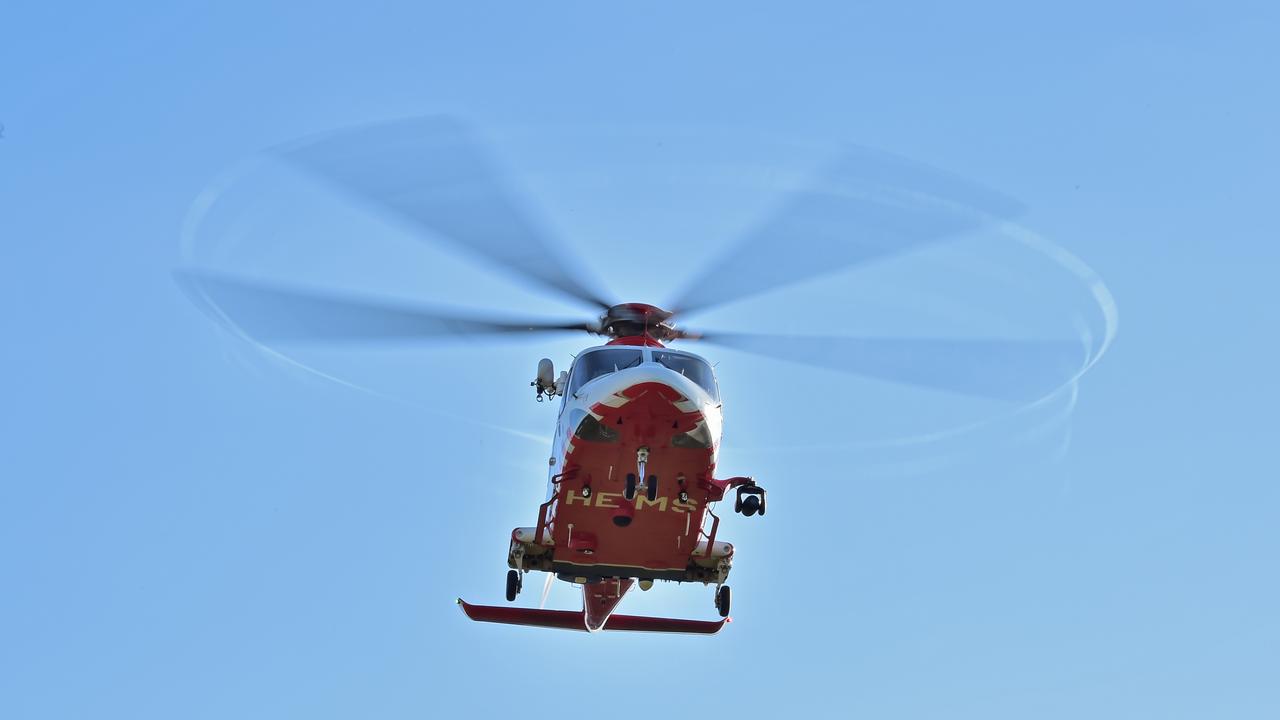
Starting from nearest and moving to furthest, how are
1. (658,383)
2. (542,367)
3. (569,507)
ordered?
(658,383), (569,507), (542,367)

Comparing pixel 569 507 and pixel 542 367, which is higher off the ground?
pixel 542 367

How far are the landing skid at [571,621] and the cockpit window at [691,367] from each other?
12.6 ft

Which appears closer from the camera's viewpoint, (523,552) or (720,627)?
(523,552)

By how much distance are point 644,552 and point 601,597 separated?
232 centimetres

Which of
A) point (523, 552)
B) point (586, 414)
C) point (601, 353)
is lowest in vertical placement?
point (523, 552)

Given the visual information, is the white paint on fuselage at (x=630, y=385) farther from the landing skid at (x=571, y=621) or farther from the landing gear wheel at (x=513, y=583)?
the landing skid at (x=571, y=621)

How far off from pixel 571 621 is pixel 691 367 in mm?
4757

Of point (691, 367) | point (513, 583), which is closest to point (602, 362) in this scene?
point (691, 367)

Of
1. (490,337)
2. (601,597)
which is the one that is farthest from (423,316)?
(601,597)

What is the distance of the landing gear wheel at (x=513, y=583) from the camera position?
61.2ft

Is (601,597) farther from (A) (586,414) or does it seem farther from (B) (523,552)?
(A) (586,414)

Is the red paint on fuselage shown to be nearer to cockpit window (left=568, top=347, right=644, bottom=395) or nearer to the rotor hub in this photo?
cockpit window (left=568, top=347, right=644, bottom=395)

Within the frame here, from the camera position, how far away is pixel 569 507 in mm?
17969

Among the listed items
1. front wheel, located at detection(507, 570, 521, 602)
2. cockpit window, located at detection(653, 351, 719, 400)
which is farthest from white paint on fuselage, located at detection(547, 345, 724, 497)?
front wheel, located at detection(507, 570, 521, 602)
